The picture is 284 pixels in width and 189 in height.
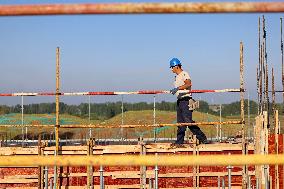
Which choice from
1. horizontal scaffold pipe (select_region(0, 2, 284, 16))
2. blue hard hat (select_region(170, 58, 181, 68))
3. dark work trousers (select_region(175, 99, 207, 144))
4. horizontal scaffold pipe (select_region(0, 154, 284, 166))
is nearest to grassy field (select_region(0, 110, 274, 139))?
dark work trousers (select_region(175, 99, 207, 144))

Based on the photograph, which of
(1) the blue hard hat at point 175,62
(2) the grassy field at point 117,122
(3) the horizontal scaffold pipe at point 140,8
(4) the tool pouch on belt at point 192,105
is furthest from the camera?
(2) the grassy field at point 117,122

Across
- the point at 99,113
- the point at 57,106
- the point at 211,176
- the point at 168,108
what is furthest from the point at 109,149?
the point at 168,108

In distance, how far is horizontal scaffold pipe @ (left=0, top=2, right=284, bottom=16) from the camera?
7.39 feet

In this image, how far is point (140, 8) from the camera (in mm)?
2293

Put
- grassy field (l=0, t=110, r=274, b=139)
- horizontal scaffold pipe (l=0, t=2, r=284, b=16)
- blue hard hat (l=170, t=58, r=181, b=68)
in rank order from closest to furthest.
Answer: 1. horizontal scaffold pipe (l=0, t=2, r=284, b=16)
2. blue hard hat (l=170, t=58, r=181, b=68)
3. grassy field (l=0, t=110, r=274, b=139)

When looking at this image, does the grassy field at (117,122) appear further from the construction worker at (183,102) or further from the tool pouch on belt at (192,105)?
the tool pouch on belt at (192,105)

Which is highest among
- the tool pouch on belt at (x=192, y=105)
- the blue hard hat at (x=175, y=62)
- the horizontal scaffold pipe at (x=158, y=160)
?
the blue hard hat at (x=175, y=62)

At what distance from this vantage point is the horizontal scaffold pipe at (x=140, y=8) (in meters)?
2.25

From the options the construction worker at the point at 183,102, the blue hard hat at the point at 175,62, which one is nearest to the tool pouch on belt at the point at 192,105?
the construction worker at the point at 183,102

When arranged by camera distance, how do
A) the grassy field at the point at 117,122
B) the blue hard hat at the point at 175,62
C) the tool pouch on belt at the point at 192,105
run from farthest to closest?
the grassy field at the point at 117,122
the blue hard hat at the point at 175,62
the tool pouch on belt at the point at 192,105

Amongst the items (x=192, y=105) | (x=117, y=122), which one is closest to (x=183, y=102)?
(x=192, y=105)

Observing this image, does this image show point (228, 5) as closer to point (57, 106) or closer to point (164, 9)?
point (164, 9)

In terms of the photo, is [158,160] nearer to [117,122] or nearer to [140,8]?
[140,8]

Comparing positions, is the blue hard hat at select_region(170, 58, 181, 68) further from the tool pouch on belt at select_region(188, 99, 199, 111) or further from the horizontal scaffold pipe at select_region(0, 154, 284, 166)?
the horizontal scaffold pipe at select_region(0, 154, 284, 166)
